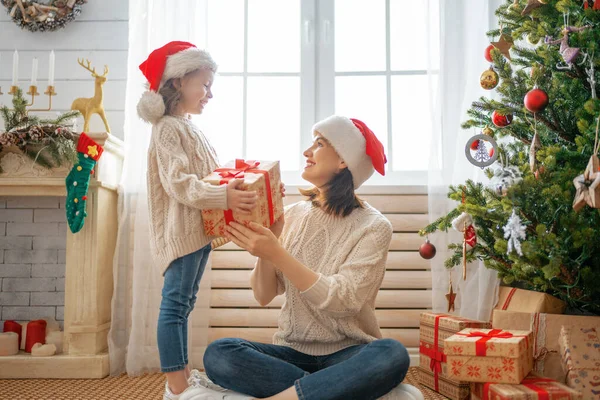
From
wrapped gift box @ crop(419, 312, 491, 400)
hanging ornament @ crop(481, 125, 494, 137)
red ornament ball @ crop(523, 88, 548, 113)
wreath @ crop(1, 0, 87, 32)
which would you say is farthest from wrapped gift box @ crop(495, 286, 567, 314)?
wreath @ crop(1, 0, 87, 32)

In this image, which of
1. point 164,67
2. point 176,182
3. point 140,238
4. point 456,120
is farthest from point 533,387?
point 140,238

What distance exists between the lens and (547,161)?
1787 mm

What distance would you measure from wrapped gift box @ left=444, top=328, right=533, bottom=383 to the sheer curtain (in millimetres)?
795

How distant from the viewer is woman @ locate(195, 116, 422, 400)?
143 centimetres

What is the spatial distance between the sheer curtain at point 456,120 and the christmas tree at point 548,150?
19.0 inches

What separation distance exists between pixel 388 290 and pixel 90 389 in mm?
1407

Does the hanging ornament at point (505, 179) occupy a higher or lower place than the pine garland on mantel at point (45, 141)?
lower

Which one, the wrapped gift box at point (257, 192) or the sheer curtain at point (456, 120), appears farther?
the sheer curtain at point (456, 120)

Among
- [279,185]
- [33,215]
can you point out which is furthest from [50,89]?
[279,185]

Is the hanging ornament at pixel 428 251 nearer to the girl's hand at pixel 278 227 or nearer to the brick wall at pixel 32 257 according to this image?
the girl's hand at pixel 278 227

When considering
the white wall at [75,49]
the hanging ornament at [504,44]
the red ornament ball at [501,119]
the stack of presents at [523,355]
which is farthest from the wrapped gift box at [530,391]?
the white wall at [75,49]

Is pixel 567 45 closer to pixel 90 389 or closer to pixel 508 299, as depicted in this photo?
pixel 508 299

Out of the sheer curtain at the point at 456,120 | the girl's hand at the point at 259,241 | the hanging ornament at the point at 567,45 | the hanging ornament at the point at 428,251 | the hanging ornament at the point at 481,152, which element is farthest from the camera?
the sheer curtain at the point at 456,120

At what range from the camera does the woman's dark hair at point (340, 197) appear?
1759mm
